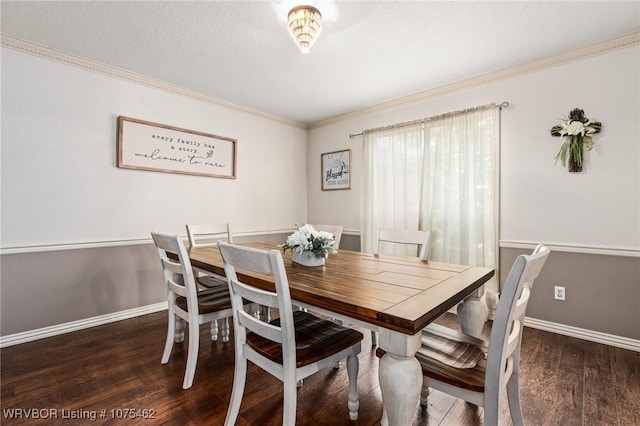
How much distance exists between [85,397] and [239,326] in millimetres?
1090

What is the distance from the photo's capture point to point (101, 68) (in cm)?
264

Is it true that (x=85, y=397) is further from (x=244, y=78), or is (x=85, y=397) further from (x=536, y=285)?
(x=536, y=285)

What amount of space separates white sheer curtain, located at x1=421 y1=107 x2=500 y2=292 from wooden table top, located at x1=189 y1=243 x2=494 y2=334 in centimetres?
126

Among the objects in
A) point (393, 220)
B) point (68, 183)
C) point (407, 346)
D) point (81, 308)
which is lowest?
point (81, 308)

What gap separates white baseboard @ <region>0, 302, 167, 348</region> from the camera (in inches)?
89.4

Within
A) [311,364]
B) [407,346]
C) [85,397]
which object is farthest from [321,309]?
[85,397]

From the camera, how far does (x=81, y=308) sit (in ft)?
8.48

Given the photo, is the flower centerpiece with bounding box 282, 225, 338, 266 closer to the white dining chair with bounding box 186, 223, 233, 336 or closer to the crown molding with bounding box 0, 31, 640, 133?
the white dining chair with bounding box 186, 223, 233, 336

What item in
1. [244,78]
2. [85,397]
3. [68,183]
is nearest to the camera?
[85,397]

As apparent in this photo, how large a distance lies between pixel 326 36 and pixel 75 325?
124 inches

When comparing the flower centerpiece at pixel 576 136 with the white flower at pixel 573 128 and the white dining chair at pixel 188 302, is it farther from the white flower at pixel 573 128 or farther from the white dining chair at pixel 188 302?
the white dining chair at pixel 188 302

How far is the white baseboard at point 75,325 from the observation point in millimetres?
2271

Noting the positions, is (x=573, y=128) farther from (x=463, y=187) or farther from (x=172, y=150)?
(x=172, y=150)

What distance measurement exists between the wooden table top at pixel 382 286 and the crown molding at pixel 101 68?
2025 mm
